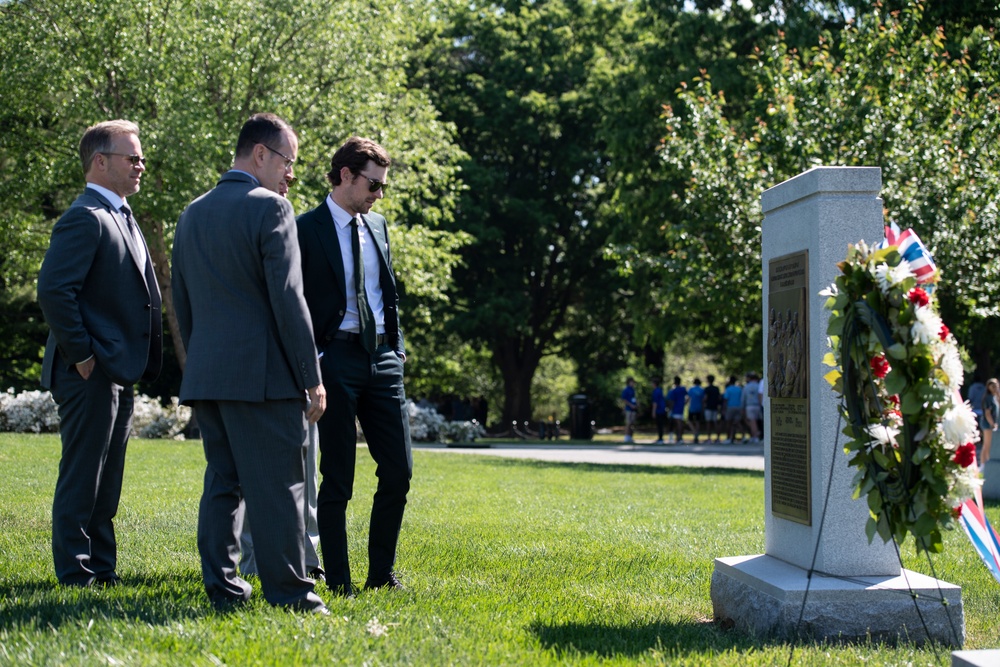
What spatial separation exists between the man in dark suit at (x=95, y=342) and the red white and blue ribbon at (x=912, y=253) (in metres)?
3.62

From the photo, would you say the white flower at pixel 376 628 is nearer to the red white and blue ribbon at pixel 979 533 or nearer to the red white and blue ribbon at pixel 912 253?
the red white and blue ribbon at pixel 979 533

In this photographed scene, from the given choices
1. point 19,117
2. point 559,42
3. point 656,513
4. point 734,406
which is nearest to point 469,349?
point 559,42

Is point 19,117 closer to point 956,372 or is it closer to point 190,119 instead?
point 190,119

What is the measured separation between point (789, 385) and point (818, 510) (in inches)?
27.4

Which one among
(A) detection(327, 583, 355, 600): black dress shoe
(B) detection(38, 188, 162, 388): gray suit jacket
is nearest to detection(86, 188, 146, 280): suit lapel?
(B) detection(38, 188, 162, 388): gray suit jacket

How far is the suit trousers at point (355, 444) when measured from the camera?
5.45 m

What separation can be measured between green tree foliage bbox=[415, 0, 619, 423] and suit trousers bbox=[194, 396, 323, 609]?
31909 mm

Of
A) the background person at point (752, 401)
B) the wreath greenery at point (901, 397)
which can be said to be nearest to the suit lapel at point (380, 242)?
the wreath greenery at point (901, 397)

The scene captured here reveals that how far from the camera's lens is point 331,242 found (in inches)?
217

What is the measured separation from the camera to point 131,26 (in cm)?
2064

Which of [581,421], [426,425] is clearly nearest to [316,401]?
[426,425]

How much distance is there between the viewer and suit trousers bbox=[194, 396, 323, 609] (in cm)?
480

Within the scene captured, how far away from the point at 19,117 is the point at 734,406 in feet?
62.4

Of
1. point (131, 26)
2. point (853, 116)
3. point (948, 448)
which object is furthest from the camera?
point (131, 26)
